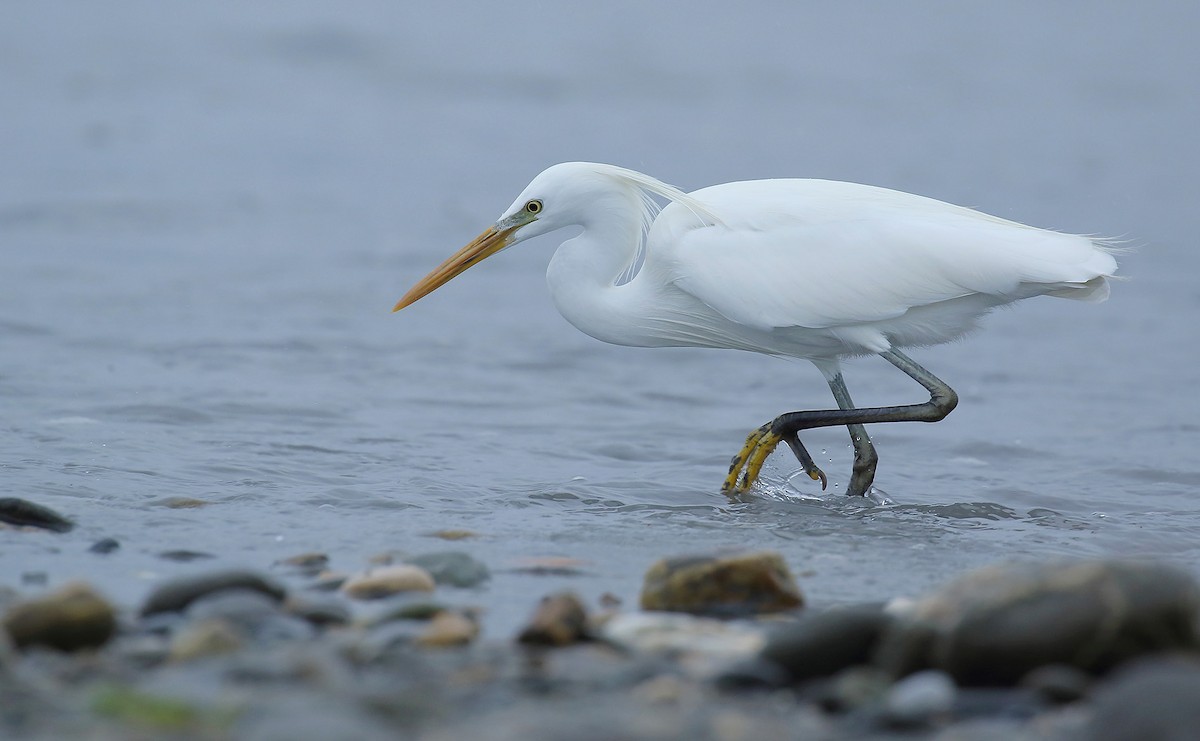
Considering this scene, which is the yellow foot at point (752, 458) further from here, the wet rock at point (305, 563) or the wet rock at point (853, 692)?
the wet rock at point (853, 692)

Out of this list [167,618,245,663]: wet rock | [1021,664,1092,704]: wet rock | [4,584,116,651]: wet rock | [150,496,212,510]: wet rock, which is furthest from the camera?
[150,496,212,510]: wet rock

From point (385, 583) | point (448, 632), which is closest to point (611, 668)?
point (448, 632)

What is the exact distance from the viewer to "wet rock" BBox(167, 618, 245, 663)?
136 inches

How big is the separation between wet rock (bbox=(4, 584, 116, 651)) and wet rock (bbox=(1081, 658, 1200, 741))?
2340 millimetres

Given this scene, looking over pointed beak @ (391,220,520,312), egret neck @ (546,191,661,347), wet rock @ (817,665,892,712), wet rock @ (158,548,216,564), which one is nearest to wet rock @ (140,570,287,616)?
wet rock @ (158,548,216,564)

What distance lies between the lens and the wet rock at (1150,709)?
2633 millimetres

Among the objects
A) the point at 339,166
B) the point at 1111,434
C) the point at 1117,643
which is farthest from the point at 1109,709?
the point at 339,166

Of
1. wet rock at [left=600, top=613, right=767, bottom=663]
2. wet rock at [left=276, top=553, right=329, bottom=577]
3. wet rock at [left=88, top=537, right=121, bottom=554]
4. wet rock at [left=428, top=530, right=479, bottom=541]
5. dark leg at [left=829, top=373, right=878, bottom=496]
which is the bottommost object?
wet rock at [left=88, top=537, right=121, bottom=554]

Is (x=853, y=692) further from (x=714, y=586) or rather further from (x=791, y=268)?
(x=791, y=268)

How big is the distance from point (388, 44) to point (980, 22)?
1076 centimetres

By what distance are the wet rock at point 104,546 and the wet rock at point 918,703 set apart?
9.54 feet

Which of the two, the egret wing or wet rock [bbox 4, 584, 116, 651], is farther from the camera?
the egret wing

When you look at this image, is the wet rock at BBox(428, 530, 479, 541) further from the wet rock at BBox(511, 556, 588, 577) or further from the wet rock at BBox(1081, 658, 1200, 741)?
the wet rock at BBox(1081, 658, 1200, 741)

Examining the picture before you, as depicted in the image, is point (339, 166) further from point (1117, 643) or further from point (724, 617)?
point (1117, 643)
